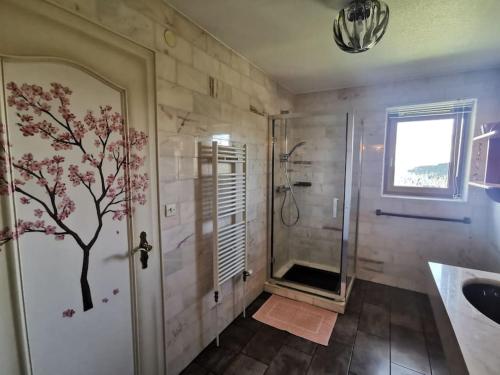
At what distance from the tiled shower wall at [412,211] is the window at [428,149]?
3.7 inches

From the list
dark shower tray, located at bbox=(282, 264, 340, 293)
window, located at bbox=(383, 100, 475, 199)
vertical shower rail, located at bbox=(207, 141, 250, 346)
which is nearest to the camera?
vertical shower rail, located at bbox=(207, 141, 250, 346)

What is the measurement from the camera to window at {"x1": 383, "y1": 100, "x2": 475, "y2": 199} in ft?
8.74

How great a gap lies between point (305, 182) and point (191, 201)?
1935 mm

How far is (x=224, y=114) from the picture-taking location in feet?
6.80

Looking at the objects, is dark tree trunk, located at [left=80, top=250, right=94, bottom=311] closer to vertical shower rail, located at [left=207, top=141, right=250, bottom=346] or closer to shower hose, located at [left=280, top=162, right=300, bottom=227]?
vertical shower rail, located at [left=207, top=141, right=250, bottom=346]

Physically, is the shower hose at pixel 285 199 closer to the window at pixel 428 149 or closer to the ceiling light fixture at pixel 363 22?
the window at pixel 428 149

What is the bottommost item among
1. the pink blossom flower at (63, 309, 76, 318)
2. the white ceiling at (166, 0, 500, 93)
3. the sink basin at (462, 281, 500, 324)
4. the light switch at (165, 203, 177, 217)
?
the sink basin at (462, 281, 500, 324)

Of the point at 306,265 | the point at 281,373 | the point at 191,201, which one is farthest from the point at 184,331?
the point at 306,265

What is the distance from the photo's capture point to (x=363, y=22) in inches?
57.6

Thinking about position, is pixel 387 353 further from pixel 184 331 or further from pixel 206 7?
pixel 206 7

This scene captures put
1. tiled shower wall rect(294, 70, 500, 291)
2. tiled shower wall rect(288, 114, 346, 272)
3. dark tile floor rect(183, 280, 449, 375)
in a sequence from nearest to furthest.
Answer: dark tile floor rect(183, 280, 449, 375)
tiled shower wall rect(294, 70, 500, 291)
tiled shower wall rect(288, 114, 346, 272)

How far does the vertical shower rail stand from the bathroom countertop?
1521mm

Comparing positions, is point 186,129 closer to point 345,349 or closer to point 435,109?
point 345,349

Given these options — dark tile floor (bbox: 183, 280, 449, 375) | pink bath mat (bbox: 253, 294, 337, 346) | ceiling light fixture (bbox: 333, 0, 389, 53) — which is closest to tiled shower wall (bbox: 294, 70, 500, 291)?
dark tile floor (bbox: 183, 280, 449, 375)
